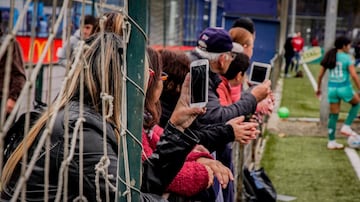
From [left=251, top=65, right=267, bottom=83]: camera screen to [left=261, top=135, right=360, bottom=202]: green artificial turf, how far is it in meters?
2.52

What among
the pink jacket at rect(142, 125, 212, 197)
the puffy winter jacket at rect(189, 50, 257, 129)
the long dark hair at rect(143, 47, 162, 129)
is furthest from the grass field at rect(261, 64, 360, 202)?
the long dark hair at rect(143, 47, 162, 129)

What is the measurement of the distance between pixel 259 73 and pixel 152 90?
7.45ft

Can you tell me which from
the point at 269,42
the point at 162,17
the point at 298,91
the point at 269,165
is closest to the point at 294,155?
the point at 269,165

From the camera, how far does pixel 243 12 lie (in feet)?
33.6

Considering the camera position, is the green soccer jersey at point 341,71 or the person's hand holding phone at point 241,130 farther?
the green soccer jersey at point 341,71

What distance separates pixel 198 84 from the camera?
269 centimetres

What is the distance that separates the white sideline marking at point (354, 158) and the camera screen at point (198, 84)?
606cm

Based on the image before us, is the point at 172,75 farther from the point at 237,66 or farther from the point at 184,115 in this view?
the point at 237,66

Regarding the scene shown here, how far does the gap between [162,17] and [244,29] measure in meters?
7.34

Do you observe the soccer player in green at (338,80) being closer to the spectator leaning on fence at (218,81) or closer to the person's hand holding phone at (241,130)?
the spectator leaning on fence at (218,81)

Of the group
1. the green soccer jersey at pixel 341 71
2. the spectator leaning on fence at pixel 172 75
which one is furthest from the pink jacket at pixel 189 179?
the green soccer jersey at pixel 341 71

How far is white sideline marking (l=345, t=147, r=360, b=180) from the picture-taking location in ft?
28.7

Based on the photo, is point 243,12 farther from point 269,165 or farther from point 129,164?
point 129,164

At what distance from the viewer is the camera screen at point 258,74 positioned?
496 centimetres
